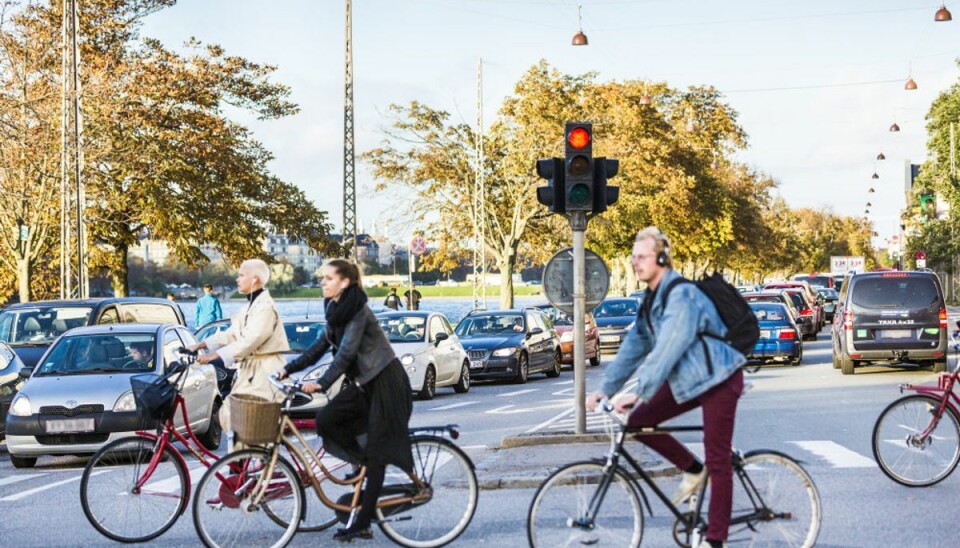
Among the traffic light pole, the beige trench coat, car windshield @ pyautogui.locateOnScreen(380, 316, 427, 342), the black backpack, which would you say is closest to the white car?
car windshield @ pyautogui.locateOnScreen(380, 316, 427, 342)

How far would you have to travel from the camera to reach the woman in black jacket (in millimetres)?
8469

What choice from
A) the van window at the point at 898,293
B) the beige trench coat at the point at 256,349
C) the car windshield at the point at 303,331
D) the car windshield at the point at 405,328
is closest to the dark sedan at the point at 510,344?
the car windshield at the point at 405,328

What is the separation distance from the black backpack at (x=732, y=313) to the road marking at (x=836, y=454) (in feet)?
18.0

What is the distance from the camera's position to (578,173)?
14.2 m

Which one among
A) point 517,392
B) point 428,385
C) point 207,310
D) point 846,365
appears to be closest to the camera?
point 428,385

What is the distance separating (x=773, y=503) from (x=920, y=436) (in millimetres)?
3568

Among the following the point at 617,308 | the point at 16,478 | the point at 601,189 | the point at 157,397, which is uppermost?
the point at 601,189

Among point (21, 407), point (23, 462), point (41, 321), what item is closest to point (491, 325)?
point (41, 321)

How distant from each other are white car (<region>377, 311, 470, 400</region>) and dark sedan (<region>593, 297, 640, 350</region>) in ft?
39.3

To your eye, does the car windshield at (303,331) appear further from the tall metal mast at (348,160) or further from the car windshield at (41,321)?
the tall metal mast at (348,160)

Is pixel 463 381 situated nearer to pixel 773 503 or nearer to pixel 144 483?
pixel 144 483

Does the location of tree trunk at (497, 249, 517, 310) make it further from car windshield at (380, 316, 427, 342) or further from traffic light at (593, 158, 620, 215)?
traffic light at (593, 158, 620, 215)

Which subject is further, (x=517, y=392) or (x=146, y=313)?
(x=517, y=392)

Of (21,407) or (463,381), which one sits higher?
(21,407)
